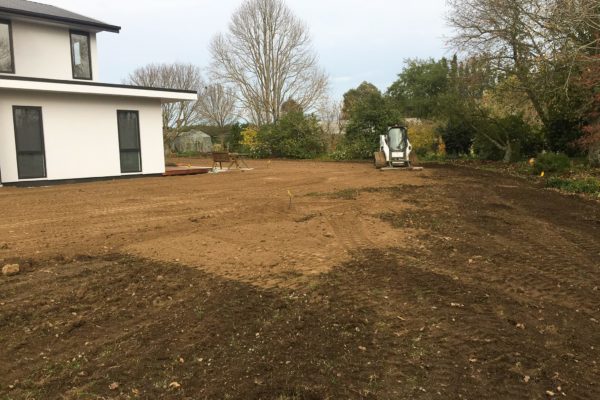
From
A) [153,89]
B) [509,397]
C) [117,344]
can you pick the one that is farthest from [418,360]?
[153,89]

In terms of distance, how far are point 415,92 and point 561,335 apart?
3305 centimetres

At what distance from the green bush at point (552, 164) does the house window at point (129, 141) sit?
1515 centimetres

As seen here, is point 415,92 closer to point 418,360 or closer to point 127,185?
point 127,185

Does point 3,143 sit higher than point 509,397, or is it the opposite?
point 3,143

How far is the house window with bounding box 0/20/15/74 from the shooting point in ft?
49.7

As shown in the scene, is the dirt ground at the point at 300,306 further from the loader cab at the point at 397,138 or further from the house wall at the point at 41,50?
the loader cab at the point at 397,138

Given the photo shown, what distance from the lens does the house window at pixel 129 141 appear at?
1675 cm

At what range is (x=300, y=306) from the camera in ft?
14.3

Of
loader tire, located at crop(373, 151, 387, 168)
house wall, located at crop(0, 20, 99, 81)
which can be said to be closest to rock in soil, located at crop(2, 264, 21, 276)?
house wall, located at crop(0, 20, 99, 81)

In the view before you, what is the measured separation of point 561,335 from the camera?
3.81m

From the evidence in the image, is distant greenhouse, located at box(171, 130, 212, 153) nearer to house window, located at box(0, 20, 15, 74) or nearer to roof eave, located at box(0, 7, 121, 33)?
roof eave, located at box(0, 7, 121, 33)

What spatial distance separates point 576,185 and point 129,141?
48.6ft

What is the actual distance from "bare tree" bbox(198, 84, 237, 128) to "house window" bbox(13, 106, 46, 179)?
37.6 metres

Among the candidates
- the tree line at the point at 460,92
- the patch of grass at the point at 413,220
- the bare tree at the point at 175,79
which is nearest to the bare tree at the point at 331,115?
the tree line at the point at 460,92
